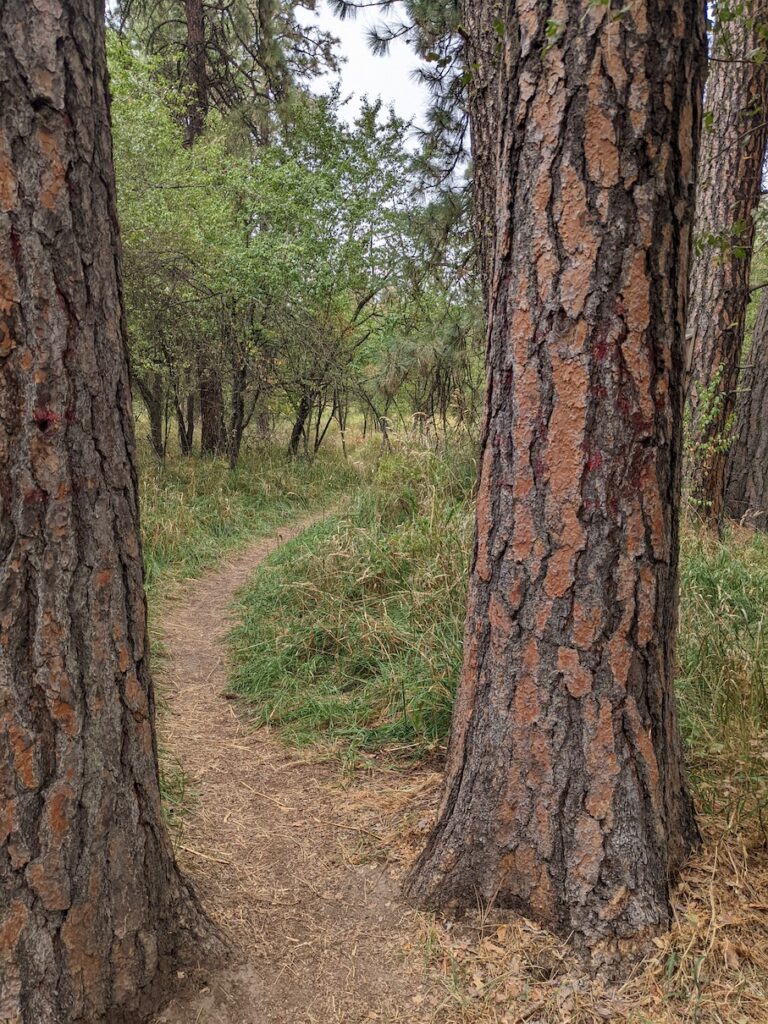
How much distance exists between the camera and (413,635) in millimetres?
3734

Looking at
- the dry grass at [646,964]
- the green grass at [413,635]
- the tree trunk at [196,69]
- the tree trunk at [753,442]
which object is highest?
the tree trunk at [196,69]

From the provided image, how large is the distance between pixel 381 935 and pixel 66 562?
59.2 inches

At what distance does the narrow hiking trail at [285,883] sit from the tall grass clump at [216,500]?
2.28m

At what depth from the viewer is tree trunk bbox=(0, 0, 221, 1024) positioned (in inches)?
54.5

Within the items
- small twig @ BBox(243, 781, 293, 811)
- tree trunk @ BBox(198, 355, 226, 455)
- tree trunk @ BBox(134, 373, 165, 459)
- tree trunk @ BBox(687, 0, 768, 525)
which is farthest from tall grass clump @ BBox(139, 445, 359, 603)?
tree trunk @ BBox(687, 0, 768, 525)

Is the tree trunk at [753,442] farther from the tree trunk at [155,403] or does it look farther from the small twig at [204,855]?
the tree trunk at [155,403]

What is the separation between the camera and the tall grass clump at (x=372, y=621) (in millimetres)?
3334

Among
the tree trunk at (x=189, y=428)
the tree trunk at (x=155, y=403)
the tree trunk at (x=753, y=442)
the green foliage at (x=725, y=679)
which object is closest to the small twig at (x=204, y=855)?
the green foliage at (x=725, y=679)

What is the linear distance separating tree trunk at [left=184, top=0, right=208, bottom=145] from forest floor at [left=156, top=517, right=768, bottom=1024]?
10.6 metres

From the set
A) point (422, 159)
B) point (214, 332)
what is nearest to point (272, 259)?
point (214, 332)

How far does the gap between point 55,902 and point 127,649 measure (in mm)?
563

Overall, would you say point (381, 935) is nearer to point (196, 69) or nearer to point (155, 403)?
point (155, 403)

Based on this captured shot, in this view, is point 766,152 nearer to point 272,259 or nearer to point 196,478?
point 272,259

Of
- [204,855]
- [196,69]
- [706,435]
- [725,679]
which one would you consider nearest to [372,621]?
[204,855]
